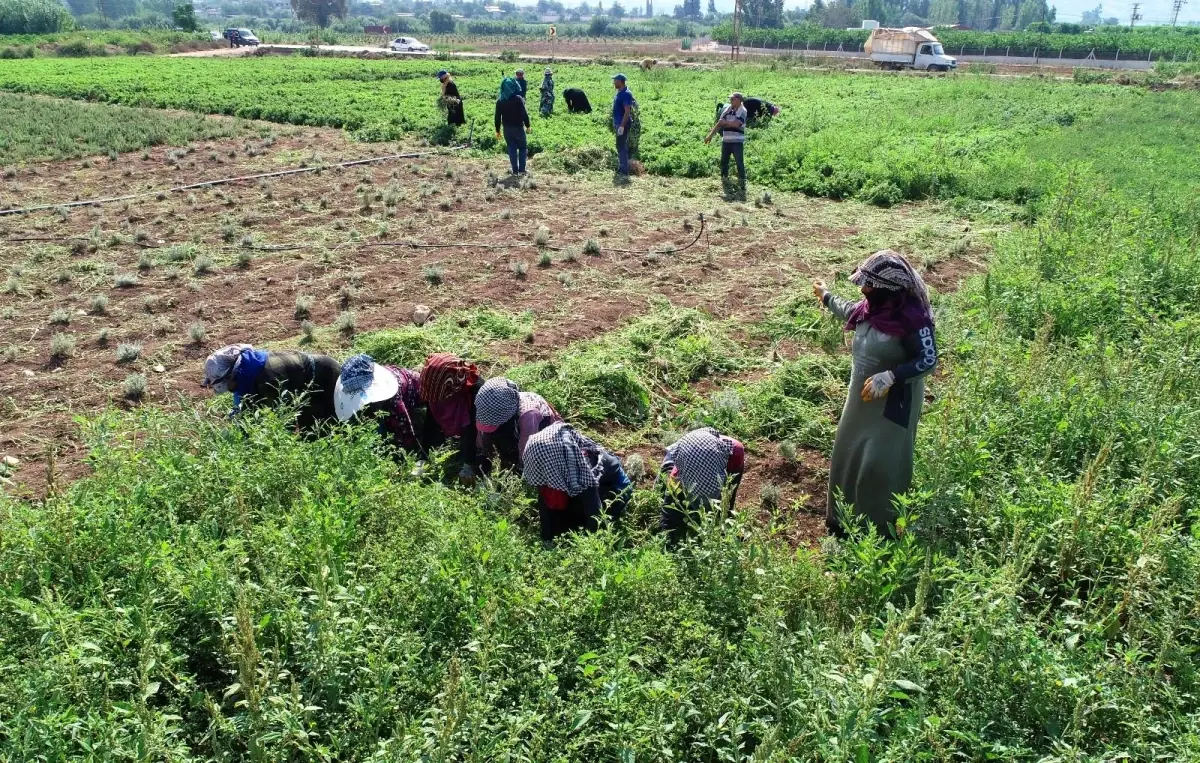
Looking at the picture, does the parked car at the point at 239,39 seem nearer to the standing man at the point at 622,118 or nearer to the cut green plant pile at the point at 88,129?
the cut green plant pile at the point at 88,129

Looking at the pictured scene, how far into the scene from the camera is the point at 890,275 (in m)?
3.92

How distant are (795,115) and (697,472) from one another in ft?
56.2

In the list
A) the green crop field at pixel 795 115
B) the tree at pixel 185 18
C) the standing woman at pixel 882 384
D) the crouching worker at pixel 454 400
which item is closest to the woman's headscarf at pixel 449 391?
the crouching worker at pixel 454 400

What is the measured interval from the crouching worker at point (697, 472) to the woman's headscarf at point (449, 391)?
140 centimetres

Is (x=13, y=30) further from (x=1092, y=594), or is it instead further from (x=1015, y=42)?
(x=1092, y=594)

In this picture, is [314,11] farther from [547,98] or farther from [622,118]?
[622,118]

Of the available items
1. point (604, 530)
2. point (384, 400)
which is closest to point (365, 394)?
point (384, 400)

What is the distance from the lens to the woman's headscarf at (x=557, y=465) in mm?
4277

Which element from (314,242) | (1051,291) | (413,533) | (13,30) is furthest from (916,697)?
(13,30)

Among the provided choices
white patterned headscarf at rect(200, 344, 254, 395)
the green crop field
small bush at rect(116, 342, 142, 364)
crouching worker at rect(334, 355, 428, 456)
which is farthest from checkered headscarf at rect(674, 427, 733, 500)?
the green crop field

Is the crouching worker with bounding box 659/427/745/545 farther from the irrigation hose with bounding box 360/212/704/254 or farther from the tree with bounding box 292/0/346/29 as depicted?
the tree with bounding box 292/0/346/29

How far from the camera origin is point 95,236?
1044 cm

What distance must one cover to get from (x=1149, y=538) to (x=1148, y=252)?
5.82m

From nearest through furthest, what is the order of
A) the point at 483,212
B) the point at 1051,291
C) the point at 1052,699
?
the point at 1052,699, the point at 1051,291, the point at 483,212
